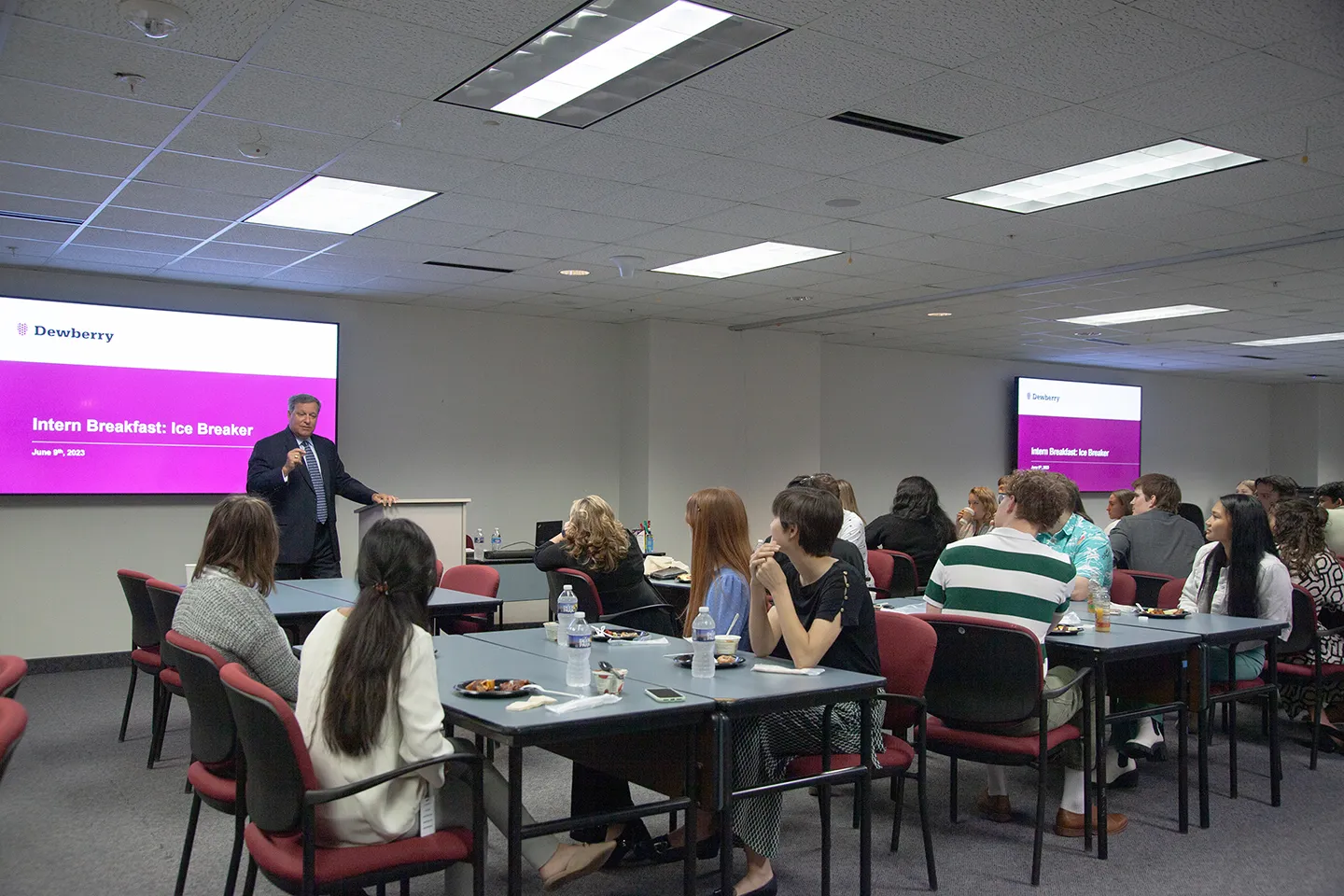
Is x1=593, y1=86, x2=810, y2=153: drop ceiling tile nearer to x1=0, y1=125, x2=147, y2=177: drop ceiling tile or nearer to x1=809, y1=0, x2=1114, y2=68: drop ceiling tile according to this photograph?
x1=809, y1=0, x2=1114, y2=68: drop ceiling tile

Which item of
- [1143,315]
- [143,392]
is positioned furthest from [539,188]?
[1143,315]

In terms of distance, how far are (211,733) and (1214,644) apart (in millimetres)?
3685

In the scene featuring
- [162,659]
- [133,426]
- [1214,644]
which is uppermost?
[133,426]

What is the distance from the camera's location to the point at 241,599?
125 inches

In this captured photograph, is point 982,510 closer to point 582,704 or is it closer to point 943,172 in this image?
point 943,172

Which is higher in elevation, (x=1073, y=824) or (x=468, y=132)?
(x=468, y=132)

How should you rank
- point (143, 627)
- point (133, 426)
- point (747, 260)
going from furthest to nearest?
point (133, 426) < point (747, 260) < point (143, 627)

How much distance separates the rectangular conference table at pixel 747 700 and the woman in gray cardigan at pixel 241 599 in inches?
34.9

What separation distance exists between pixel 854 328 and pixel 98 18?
26.5 ft

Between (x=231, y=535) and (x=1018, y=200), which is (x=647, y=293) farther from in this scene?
(x=231, y=535)

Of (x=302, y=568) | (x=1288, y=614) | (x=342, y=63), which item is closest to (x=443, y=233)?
(x=302, y=568)

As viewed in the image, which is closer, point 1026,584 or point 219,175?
point 1026,584

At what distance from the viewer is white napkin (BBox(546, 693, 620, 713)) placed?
2679 millimetres

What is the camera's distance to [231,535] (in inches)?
131
